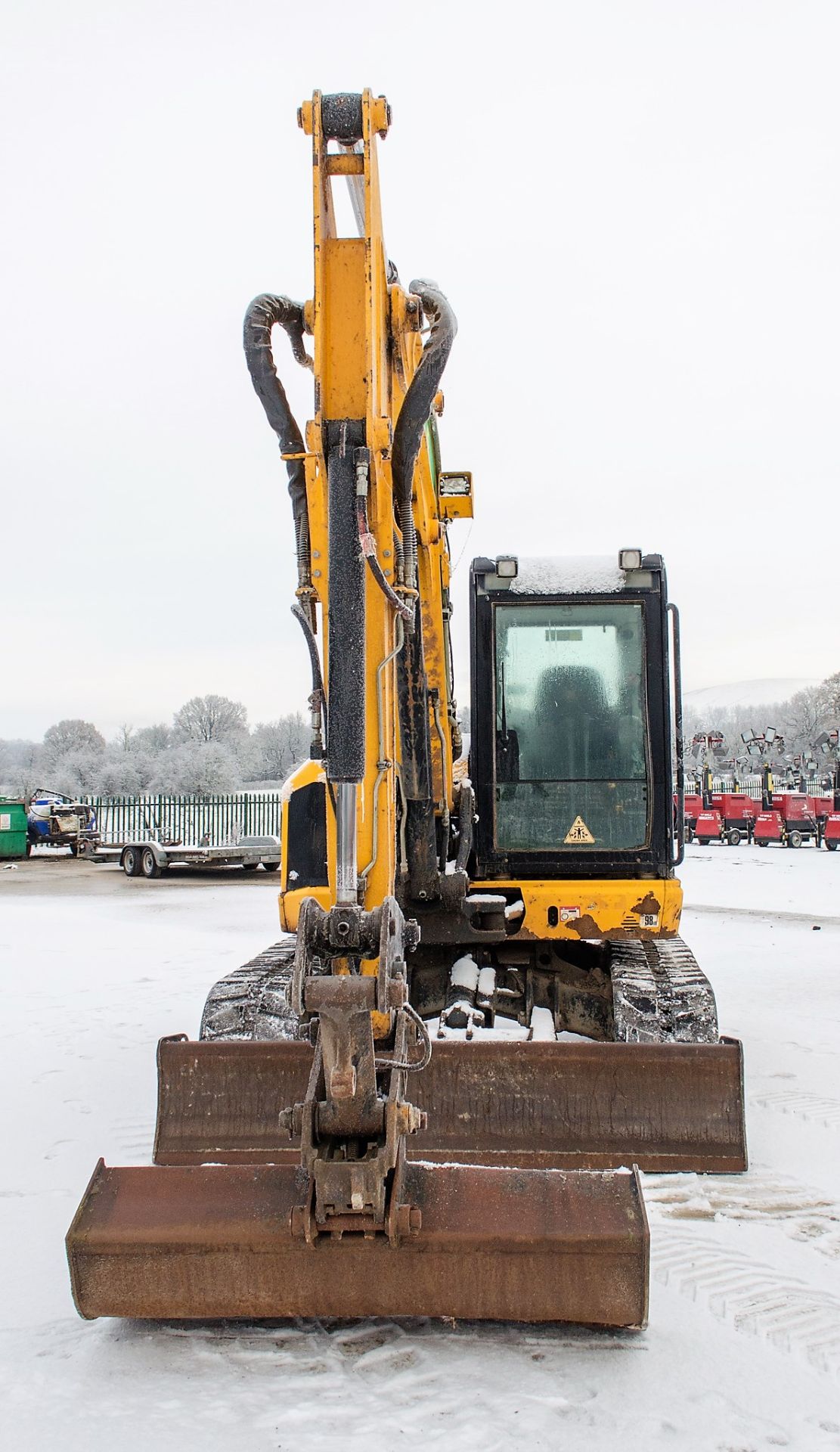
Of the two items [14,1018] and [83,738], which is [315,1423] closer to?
[14,1018]

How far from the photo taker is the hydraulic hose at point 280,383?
11.8 feet

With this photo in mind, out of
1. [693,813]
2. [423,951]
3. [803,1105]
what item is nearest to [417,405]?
[423,951]

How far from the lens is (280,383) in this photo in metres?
3.66

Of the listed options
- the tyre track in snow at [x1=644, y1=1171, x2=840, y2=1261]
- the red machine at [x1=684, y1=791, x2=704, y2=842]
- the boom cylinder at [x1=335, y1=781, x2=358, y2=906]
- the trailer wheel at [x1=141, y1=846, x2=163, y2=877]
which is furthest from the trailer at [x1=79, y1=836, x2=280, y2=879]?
the boom cylinder at [x1=335, y1=781, x2=358, y2=906]

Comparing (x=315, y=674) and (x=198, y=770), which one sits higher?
(x=198, y=770)

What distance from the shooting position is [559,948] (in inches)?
241

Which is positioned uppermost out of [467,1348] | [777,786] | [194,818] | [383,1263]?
[777,786]

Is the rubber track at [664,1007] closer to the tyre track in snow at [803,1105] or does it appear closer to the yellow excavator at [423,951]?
the yellow excavator at [423,951]

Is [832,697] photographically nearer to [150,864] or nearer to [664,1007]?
[150,864]

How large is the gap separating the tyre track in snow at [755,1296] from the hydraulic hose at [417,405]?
7.81 feet

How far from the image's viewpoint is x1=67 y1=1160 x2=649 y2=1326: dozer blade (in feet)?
9.56

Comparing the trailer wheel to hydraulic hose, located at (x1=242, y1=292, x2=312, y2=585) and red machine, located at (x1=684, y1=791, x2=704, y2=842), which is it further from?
hydraulic hose, located at (x1=242, y1=292, x2=312, y2=585)

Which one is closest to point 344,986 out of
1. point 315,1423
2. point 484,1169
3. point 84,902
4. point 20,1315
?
point 484,1169

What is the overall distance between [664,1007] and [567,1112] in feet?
3.29
